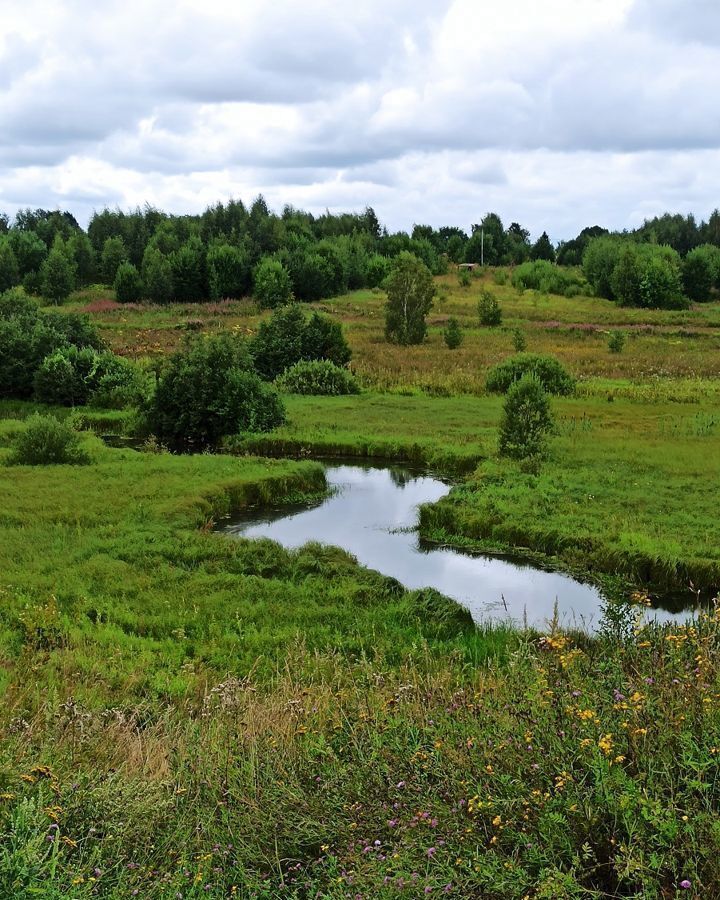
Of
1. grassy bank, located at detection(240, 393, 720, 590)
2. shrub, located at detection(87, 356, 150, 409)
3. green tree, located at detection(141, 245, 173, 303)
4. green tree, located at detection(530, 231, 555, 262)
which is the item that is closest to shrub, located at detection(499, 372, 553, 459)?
grassy bank, located at detection(240, 393, 720, 590)

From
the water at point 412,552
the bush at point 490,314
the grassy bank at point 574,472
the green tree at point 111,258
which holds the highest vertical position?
the green tree at point 111,258

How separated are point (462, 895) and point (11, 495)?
17.9 meters

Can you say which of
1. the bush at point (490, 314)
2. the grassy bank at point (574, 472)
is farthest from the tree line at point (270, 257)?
the grassy bank at point (574, 472)

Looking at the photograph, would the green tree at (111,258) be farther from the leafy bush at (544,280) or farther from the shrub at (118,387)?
the shrub at (118,387)

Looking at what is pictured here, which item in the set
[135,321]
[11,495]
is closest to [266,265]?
[135,321]

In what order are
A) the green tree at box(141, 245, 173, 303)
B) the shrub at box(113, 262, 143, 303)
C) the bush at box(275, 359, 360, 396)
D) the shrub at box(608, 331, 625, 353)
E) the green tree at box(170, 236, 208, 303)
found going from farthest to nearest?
the green tree at box(170, 236, 208, 303) < the shrub at box(113, 262, 143, 303) < the green tree at box(141, 245, 173, 303) < the shrub at box(608, 331, 625, 353) < the bush at box(275, 359, 360, 396)

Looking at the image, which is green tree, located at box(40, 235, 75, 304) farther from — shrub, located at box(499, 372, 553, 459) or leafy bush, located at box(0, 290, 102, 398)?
shrub, located at box(499, 372, 553, 459)

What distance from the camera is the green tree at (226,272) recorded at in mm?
89044

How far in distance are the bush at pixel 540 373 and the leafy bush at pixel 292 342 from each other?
31.1 feet

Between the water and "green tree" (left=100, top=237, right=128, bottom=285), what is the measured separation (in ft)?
278

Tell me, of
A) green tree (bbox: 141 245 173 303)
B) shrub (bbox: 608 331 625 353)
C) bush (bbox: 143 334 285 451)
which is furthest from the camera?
green tree (bbox: 141 245 173 303)

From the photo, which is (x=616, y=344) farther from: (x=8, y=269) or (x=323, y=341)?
(x=8, y=269)

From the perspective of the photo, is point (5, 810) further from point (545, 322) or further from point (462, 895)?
point (545, 322)

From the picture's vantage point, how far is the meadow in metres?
4.39
